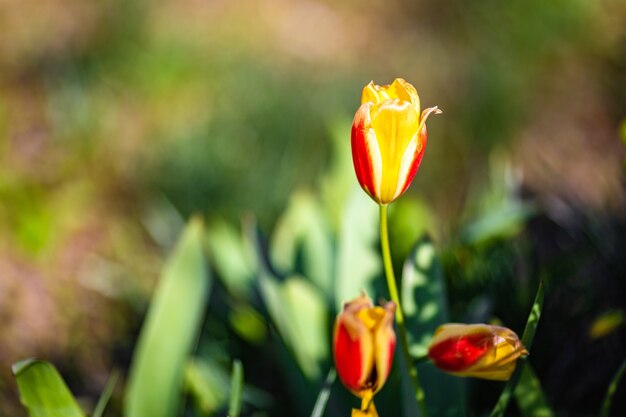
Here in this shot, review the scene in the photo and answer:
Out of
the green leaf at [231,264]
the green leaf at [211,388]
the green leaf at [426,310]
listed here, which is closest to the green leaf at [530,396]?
the green leaf at [426,310]

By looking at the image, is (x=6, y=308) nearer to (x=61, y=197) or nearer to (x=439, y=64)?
(x=61, y=197)

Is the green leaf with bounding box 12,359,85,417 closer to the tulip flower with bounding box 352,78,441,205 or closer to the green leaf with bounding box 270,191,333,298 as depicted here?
the tulip flower with bounding box 352,78,441,205

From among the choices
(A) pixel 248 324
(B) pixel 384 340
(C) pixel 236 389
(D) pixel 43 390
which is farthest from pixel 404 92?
(A) pixel 248 324

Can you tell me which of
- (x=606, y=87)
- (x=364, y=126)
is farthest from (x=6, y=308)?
(x=606, y=87)

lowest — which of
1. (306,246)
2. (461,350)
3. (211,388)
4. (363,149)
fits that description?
(211,388)

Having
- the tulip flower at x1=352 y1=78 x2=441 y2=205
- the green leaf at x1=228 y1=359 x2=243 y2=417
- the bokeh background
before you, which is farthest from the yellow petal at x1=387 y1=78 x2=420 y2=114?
the bokeh background

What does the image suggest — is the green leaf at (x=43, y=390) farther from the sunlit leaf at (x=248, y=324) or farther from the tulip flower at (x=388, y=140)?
the sunlit leaf at (x=248, y=324)

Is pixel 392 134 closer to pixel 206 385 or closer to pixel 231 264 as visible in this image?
pixel 206 385
